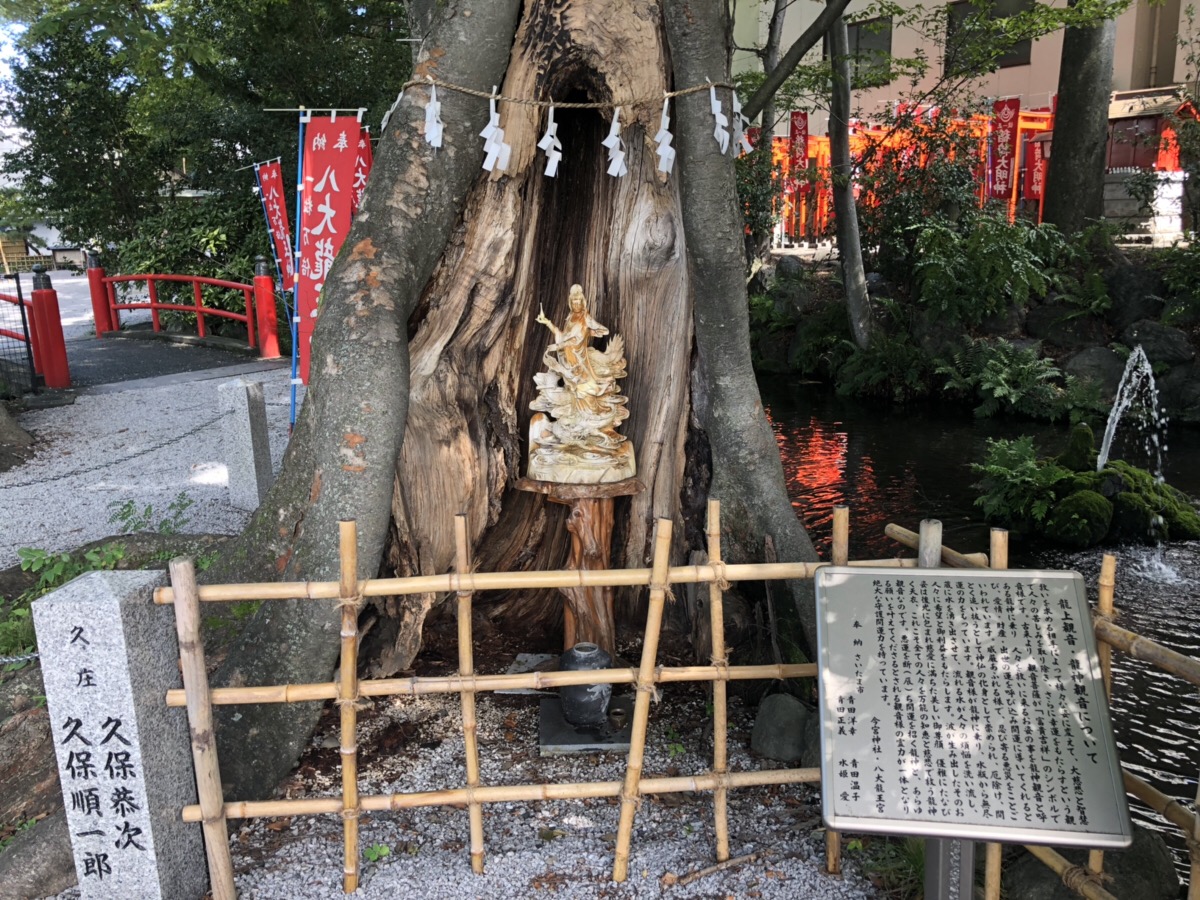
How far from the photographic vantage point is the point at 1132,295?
1398cm

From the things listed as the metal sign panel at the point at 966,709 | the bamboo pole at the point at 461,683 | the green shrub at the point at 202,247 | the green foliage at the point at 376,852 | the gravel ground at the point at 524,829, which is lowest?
the gravel ground at the point at 524,829

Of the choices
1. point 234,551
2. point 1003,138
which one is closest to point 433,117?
point 234,551

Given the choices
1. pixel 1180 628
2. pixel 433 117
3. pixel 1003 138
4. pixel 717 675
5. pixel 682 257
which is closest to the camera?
pixel 717 675

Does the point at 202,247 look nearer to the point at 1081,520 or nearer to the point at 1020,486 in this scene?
the point at 1020,486

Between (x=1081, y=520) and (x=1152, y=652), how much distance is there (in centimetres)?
621

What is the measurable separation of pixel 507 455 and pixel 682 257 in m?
1.52

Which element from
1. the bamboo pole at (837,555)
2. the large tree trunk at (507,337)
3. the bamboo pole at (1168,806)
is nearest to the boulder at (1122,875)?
the bamboo pole at (1168,806)

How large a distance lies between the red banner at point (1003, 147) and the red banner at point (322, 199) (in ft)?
46.5

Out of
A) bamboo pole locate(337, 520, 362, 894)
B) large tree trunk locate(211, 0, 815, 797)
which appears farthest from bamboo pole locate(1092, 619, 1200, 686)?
bamboo pole locate(337, 520, 362, 894)

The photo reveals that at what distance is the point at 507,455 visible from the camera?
5418mm

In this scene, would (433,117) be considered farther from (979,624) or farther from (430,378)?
(979,624)

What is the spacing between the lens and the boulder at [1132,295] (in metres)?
13.8

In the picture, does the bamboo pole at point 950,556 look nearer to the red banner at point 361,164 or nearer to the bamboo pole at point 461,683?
the bamboo pole at point 461,683

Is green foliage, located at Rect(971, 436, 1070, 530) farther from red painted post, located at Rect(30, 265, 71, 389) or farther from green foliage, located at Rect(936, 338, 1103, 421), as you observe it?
red painted post, located at Rect(30, 265, 71, 389)
